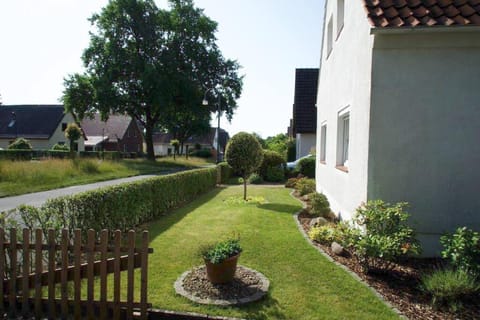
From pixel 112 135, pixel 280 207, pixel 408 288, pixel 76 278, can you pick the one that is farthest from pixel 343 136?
pixel 112 135

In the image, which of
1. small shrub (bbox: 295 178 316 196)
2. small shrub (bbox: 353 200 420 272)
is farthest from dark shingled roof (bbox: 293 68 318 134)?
small shrub (bbox: 353 200 420 272)

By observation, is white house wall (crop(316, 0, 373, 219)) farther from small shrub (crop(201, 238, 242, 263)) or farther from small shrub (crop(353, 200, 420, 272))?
small shrub (crop(201, 238, 242, 263))

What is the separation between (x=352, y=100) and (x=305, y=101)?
16.3 metres

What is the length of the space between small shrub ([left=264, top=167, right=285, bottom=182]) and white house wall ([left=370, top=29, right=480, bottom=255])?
49.6ft

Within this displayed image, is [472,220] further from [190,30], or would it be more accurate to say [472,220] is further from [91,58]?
[91,58]

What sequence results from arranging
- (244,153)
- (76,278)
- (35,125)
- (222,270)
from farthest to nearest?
(35,125) → (244,153) → (222,270) → (76,278)

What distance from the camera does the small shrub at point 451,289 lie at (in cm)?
390

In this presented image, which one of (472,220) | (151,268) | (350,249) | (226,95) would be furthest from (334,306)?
(226,95)

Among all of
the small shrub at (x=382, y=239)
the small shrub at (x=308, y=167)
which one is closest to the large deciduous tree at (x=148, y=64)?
the small shrub at (x=308, y=167)

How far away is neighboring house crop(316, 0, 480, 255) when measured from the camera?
527cm

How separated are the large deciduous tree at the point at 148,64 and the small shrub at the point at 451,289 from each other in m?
27.1

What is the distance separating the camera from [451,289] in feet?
12.8

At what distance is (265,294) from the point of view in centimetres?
417

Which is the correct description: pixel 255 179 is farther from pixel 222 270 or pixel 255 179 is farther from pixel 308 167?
pixel 222 270
